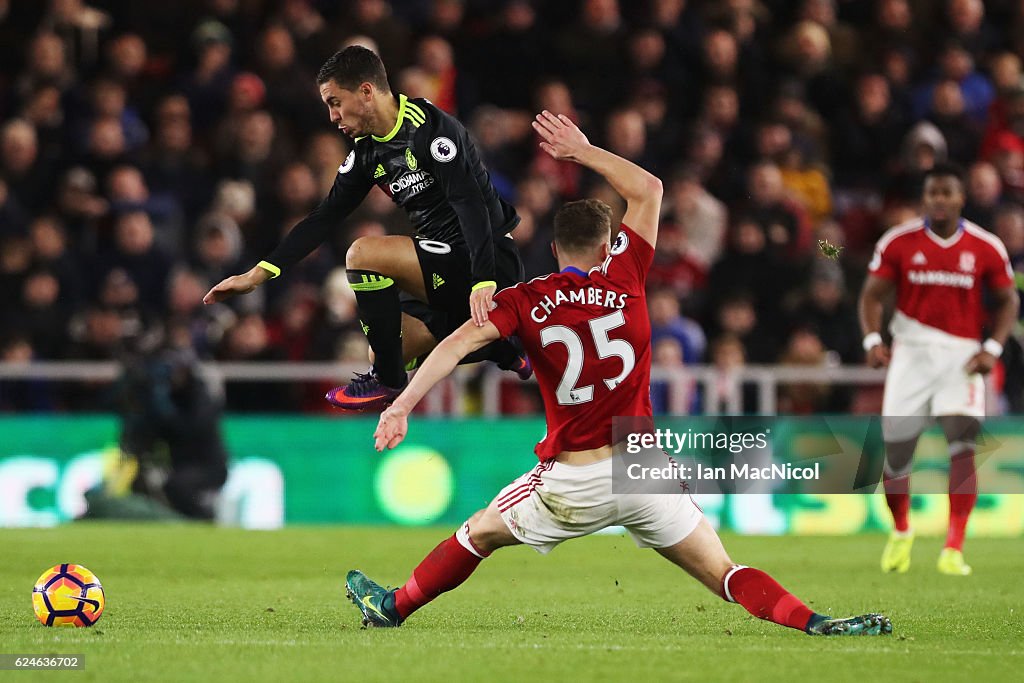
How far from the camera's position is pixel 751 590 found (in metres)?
6.78

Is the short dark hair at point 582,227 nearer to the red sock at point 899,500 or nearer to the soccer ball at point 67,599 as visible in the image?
the soccer ball at point 67,599

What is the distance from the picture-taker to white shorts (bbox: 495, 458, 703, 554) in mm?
6730

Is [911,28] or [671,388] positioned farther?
[911,28]

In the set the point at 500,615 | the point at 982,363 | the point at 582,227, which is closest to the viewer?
the point at 582,227

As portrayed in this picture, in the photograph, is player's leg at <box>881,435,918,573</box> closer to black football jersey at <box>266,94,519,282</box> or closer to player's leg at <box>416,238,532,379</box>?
player's leg at <box>416,238,532,379</box>

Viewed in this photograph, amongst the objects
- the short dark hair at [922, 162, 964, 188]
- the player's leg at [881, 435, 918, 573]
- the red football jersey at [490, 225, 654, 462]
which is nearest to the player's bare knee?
the red football jersey at [490, 225, 654, 462]

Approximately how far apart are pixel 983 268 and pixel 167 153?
25.3 ft

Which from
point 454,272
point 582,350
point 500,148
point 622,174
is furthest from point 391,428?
point 500,148

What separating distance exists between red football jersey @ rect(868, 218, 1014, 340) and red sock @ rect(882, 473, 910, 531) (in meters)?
0.99

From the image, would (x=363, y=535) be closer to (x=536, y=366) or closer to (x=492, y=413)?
(x=492, y=413)

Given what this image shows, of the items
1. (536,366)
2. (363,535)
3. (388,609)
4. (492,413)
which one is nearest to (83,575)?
(388,609)

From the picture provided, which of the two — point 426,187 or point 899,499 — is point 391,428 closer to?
point 426,187

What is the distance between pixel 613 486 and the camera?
265 inches

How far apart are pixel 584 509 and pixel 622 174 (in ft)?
4.61
